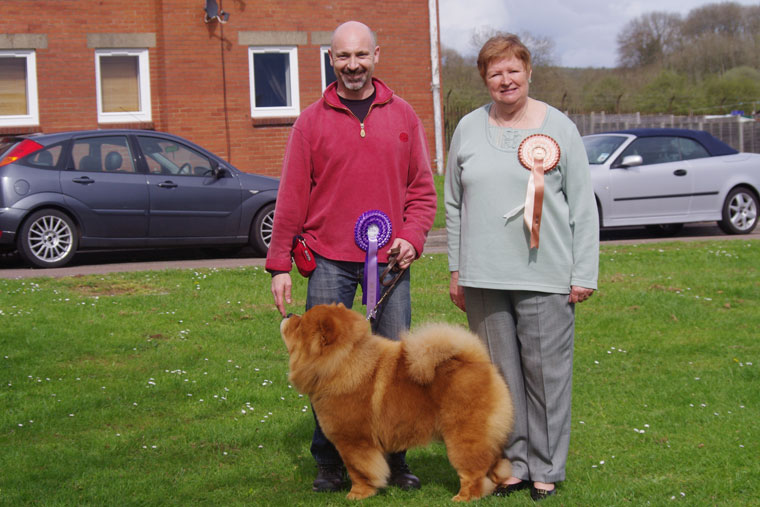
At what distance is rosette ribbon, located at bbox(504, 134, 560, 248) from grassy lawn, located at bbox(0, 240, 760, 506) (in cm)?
137

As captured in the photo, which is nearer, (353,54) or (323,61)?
(353,54)

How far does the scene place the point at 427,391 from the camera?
393 cm

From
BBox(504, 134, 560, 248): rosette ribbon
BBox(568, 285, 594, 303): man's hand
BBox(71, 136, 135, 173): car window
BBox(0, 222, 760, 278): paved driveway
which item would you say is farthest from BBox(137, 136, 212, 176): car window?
BBox(568, 285, 594, 303): man's hand

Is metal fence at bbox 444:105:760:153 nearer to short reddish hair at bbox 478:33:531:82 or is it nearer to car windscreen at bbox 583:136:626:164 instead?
car windscreen at bbox 583:136:626:164

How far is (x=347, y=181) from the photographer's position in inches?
162

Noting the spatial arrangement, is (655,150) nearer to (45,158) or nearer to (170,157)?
(170,157)

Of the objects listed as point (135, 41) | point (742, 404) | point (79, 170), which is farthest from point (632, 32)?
point (742, 404)

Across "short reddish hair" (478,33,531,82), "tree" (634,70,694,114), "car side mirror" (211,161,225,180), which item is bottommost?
"car side mirror" (211,161,225,180)

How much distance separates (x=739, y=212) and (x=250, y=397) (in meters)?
10.9

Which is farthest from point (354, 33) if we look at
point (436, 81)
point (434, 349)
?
point (436, 81)

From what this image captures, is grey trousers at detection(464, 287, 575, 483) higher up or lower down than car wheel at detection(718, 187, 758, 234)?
lower down

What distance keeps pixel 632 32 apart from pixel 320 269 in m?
52.0

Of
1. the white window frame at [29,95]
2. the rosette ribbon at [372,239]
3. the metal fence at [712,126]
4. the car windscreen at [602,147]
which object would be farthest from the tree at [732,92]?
Result: the rosette ribbon at [372,239]

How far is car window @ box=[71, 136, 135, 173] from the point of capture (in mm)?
11353
